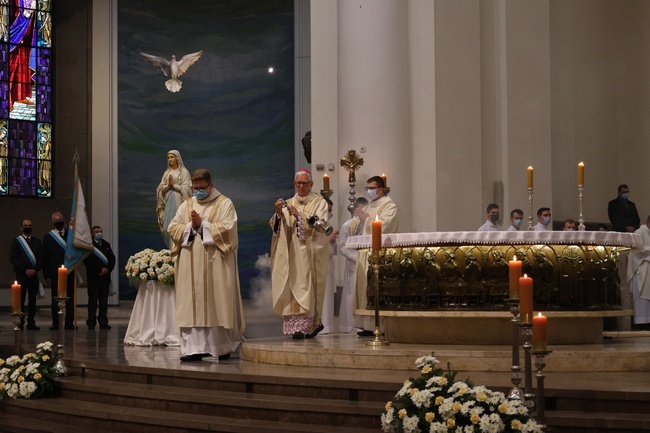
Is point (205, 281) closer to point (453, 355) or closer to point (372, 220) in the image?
point (372, 220)

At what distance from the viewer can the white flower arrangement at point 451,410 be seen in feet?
18.9

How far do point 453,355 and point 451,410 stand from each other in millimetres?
2087

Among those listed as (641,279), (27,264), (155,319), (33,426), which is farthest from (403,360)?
(27,264)

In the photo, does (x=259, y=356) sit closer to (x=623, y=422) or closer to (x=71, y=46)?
(x=623, y=422)

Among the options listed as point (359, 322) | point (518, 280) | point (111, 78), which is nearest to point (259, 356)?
point (359, 322)

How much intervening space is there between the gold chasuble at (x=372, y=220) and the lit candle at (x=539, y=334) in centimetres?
472

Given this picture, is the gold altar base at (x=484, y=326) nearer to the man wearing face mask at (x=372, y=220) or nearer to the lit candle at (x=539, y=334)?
the man wearing face mask at (x=372, y=220)

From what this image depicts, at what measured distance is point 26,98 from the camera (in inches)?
823

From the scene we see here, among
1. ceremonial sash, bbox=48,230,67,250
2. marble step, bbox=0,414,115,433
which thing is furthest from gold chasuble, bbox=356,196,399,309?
ceremonial sash, bbox=48,230,67,250

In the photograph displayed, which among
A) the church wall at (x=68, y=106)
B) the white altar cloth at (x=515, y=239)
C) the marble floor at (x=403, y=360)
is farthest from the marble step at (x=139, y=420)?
the church wall at (x=68, y=106)

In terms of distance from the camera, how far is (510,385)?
6.89 m

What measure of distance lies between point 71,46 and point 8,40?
4.04 feet

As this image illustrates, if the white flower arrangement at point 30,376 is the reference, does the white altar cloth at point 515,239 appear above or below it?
above

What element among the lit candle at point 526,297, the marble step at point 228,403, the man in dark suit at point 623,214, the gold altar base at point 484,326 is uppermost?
the man in dark suit at point 623,214
